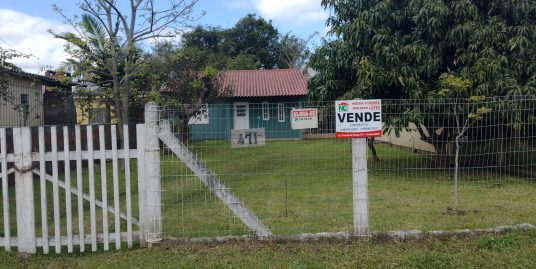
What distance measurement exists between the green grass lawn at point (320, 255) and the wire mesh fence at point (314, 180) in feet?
1.53

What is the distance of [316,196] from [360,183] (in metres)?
3.09

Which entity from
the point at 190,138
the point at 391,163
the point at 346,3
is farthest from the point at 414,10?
the point at 190,138

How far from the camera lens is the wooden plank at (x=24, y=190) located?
512 centimetres

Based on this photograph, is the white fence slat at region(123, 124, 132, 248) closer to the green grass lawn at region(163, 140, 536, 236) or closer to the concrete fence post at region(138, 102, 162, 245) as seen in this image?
the concrete fence post at region(138, 102, 162, 245)

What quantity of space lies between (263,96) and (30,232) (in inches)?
731

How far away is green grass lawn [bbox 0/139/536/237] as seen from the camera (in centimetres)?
591

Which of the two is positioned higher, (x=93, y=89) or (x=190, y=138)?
(x=93, y=89)

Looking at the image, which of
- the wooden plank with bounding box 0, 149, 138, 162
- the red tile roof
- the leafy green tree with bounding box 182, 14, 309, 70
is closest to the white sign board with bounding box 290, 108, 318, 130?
the wooden plank with bounding box 0, 149, 138, 162

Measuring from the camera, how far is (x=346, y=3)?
37.1 ft

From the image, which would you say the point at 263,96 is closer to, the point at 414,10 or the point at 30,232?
the point at 414,10

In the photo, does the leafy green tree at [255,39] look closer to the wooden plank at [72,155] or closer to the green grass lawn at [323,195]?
the green grass lawn at [323,195]

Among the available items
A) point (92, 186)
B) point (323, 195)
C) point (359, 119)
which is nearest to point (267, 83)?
point (323, 195)

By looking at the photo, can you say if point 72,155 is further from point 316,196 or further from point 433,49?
point 433,49

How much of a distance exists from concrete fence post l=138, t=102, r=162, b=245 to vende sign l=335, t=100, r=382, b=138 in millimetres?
2119
